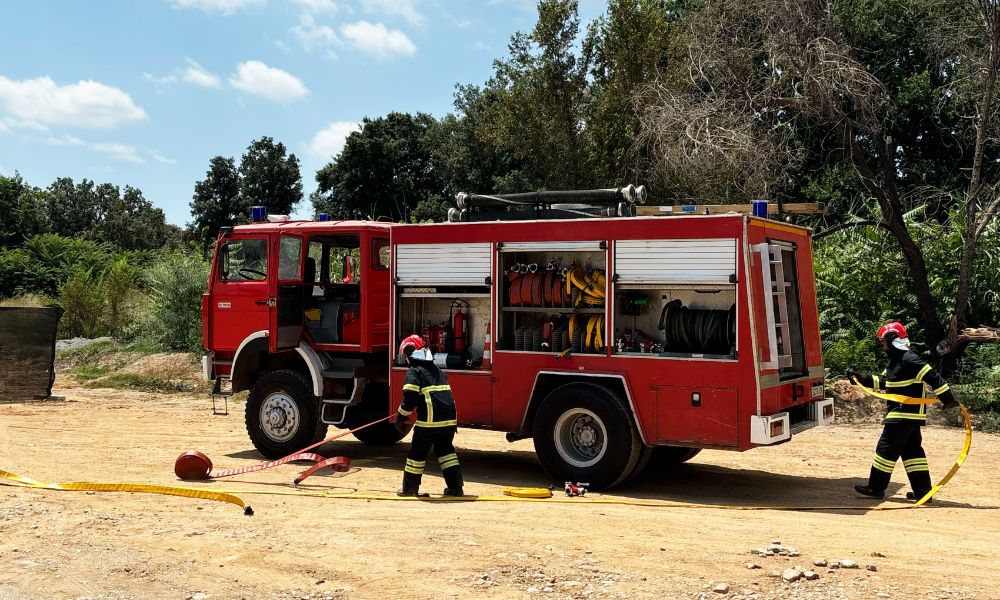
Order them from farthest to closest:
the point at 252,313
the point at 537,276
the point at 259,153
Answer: the point at 259,153 → the point at 252,313 → the point at 537,276

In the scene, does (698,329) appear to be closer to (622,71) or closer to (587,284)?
Answer: (587,284)

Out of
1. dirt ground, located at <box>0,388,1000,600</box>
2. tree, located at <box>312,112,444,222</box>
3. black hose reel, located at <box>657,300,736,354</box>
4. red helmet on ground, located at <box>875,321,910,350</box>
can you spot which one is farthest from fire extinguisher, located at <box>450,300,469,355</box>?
tree, located at <box>312,112,444,222</box>

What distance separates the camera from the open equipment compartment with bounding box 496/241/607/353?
943 centimetres

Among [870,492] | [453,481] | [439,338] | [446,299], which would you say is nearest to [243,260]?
[446,299]

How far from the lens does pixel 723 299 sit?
8.95m

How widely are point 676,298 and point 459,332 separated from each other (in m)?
2.40

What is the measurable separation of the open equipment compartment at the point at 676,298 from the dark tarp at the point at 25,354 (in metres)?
13.6

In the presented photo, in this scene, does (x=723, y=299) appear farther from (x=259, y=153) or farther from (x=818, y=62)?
(x=259, y=153)

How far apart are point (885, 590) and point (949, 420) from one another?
31.1 feet

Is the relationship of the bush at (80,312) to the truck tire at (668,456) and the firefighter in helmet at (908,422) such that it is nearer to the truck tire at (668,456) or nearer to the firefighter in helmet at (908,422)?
the truck tire at (668,456)

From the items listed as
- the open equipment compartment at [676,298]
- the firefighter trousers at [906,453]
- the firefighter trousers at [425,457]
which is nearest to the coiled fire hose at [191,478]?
the firefighter trousers at [425,457]

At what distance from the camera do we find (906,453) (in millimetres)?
9117

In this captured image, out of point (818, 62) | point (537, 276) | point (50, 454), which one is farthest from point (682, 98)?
point (50, 454)

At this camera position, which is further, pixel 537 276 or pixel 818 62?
pixel 818 62
